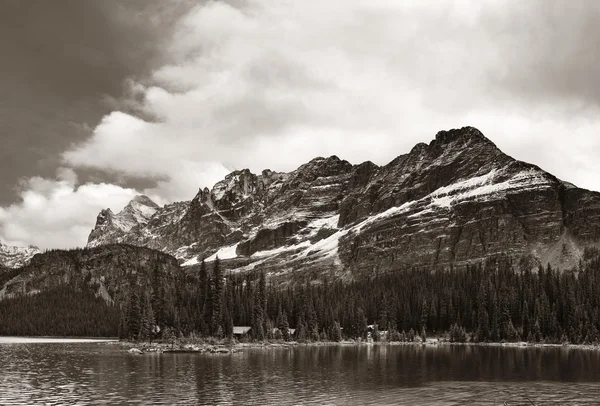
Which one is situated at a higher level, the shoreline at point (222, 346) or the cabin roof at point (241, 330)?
the cabin roof at point (241, 330)

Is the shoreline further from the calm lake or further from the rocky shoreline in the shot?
the calm lake

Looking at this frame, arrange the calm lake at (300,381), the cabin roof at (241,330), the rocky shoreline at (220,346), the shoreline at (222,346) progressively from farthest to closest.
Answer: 1. the cabin roof at (241,330)
2. the shoreline at (222,346)
3. the rocky shoreline at (220,346)
4. the calm lake at (300,381)

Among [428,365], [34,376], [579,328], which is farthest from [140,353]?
[579,328]

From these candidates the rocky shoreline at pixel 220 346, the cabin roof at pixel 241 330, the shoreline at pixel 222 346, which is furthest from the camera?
the cabin roof at pixel 241 330

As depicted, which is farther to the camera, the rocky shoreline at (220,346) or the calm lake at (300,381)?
the rocky shoreline at (220,346)

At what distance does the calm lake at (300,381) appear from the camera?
70562 millimetres

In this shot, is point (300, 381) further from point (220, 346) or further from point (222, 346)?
point (222, 346)

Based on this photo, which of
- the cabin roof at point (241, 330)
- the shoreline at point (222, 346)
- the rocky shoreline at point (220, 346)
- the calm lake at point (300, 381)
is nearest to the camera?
the calm lake at point (300, 381)

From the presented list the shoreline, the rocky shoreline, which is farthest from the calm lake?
the shoreline

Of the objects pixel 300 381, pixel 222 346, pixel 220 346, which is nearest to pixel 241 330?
pixel 222 346

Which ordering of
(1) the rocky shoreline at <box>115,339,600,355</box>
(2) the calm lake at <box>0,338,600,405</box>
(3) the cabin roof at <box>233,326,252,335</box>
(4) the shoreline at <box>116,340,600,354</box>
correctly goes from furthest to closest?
(3) the cabin roof at <box>233,326,252,335</box> → (4) the shoreline at <box>116,340,600,354</box> → (1) the rocky shoreline at <box>115,339,600,355</box> → (2) the calm lake at <box>0,338,600,405</box>

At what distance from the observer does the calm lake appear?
70562 mm

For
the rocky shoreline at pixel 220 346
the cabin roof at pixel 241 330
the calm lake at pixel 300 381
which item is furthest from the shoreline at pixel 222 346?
the calm lake at pixel 300 381

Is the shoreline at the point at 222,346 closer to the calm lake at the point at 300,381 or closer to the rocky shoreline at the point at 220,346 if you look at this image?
the rocky shoreline at the point at 220,346
